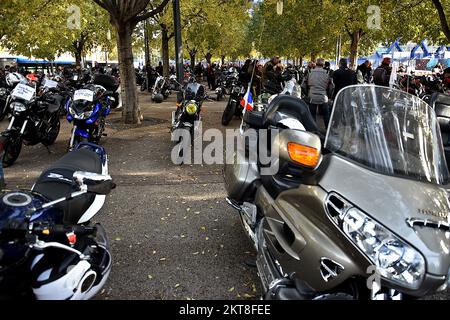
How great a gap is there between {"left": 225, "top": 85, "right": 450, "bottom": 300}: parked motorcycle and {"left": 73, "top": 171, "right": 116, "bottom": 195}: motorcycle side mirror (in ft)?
3.88

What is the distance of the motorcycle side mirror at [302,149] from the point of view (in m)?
2.28

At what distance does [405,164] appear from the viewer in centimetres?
242

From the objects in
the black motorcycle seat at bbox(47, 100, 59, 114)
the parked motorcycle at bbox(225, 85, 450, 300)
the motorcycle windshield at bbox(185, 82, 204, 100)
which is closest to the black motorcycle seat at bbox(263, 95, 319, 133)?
the parked motorcycle at bbox(225, 85, 450, 300)

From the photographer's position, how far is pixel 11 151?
6.95 m

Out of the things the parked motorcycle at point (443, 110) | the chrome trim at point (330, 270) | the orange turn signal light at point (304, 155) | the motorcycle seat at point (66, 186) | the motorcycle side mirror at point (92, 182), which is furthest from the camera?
the parked motorcycle at point (443, 110)

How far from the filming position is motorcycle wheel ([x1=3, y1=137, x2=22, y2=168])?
6863 mm

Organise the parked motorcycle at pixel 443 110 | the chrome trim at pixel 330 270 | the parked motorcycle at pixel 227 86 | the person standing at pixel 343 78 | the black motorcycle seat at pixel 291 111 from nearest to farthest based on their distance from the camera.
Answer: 1. the chrome trim at pixel 330 270
2. the black motorcycle seat at pixel 291 111
3. the parked motorcycle at pixel 443 110
4. the person standing at pixel 343 78
5. the parked motorcycle at pixel 227 86

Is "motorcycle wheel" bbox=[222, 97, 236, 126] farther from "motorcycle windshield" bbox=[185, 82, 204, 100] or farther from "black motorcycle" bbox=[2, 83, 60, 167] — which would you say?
"black motorcycle" bbox=[2, 83, 60, 167]

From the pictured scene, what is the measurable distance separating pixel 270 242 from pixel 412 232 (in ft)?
3.46

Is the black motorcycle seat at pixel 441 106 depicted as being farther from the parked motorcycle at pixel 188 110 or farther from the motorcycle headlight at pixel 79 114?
the motorcycle headlight at pixel 79 114

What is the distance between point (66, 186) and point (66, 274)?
2.36 feet

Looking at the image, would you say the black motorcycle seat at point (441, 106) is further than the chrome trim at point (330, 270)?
Yes

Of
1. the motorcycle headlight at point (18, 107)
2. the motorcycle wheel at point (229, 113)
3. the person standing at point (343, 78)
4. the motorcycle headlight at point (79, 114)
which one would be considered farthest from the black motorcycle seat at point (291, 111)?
the person standing at point (343, 78)
